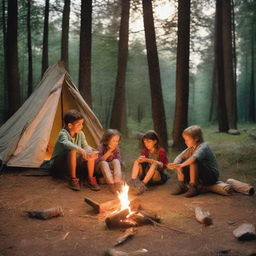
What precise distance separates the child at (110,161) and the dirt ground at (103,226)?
0.80 ft

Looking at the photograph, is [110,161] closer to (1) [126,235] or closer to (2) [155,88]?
(1) [126,235]

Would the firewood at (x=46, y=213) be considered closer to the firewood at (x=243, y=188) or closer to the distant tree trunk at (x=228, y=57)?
the firewood at (x=243, y=188)

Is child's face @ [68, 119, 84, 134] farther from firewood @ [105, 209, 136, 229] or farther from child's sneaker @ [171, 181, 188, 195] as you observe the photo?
firewood @ [105, 209, 136, 229]

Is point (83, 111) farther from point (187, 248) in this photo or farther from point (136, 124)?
point (136, 124)

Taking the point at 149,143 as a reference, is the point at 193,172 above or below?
below

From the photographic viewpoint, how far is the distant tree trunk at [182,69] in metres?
8.01

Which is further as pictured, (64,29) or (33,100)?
(64,29)

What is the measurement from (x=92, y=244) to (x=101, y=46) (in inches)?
522

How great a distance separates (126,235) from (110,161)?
225 cm

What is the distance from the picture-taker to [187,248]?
307cm

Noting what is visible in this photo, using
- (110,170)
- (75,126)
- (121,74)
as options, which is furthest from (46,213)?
(121,74)

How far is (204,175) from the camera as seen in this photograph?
493 centimetres

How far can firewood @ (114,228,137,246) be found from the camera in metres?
3.21

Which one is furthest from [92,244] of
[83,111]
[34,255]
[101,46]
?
[101,46]
